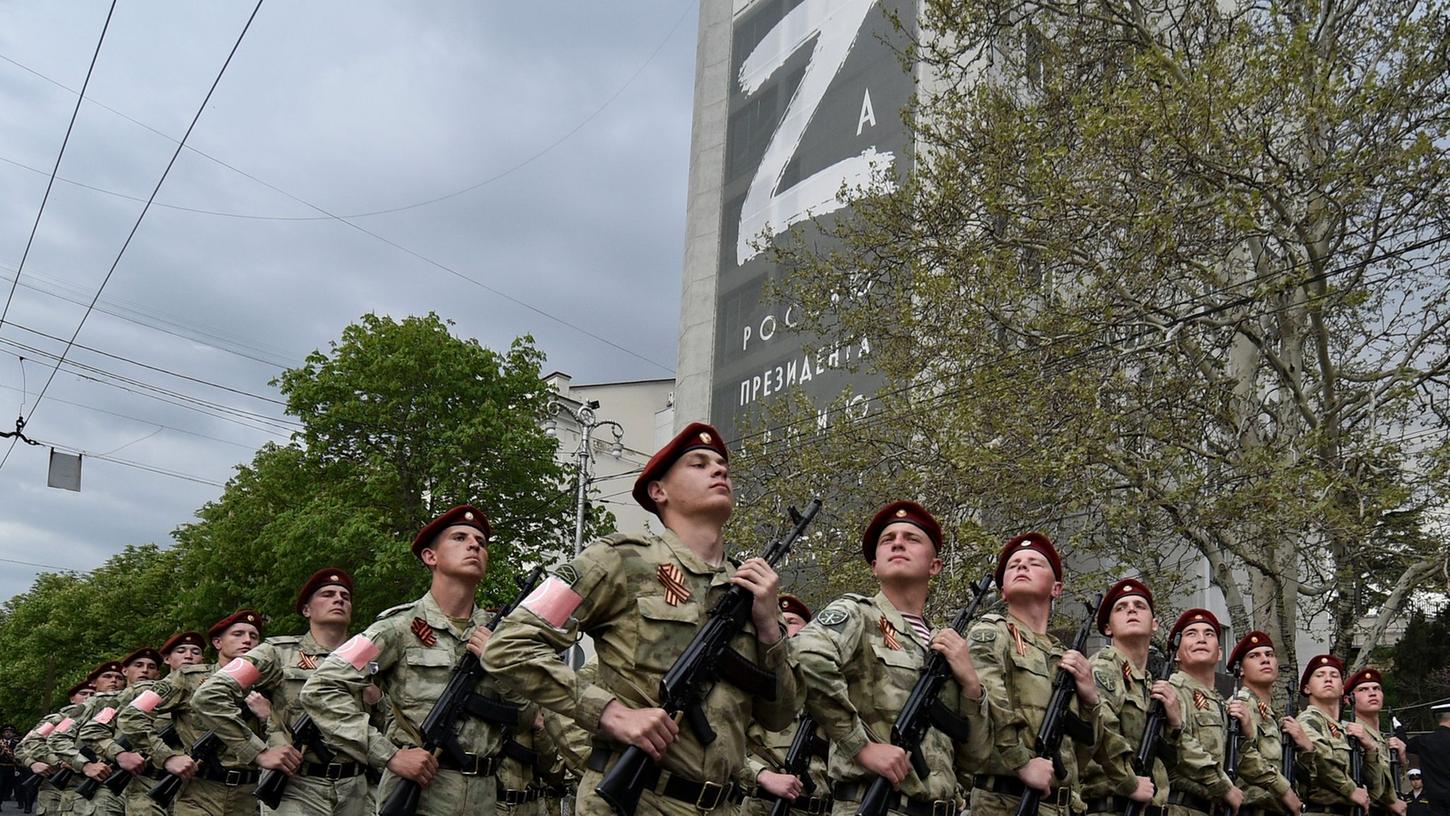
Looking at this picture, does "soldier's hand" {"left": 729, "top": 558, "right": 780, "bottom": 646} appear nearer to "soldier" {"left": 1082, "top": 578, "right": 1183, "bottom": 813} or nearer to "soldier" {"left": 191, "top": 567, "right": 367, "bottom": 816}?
"soldier" {"left": 1082, "top": 578, "right": 1183, "bottom": 813}

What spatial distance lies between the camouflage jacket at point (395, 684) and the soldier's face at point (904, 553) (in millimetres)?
2088

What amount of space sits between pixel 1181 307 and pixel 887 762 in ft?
51.6

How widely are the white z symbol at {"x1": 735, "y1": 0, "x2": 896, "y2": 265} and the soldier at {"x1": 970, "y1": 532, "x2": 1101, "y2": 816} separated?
110ft

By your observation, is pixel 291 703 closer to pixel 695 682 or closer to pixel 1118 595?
pixel 695 682

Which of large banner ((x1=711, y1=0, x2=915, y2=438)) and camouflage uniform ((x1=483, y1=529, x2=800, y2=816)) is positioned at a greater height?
large banner ((x1=711, y1=0, x2=915, y2=438))

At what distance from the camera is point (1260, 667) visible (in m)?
10.7

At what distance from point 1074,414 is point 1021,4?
707 cm

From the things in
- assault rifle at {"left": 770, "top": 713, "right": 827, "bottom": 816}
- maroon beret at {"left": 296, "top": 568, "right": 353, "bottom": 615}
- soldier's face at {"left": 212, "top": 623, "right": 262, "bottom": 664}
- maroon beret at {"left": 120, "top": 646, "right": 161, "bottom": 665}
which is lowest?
assault rifle at {"left": 770, "top": 713, "right": 827, "bottom": 816}

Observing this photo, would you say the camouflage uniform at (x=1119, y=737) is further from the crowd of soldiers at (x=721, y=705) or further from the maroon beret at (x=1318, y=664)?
the maroon beret at (x=1318, y=664)

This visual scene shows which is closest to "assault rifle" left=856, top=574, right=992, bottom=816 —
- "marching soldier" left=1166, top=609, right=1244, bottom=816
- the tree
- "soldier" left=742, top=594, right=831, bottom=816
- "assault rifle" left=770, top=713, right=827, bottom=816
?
"soldier" left=742, top=594, right=831, bottom=816

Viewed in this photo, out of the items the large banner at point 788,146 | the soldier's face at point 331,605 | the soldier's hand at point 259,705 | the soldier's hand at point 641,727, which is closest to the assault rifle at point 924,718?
the soldier's hand at point 641,727

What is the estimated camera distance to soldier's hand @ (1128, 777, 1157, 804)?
8.21 meters

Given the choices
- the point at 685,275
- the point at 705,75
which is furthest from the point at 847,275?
the point at 705,75

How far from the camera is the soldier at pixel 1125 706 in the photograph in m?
8.16
